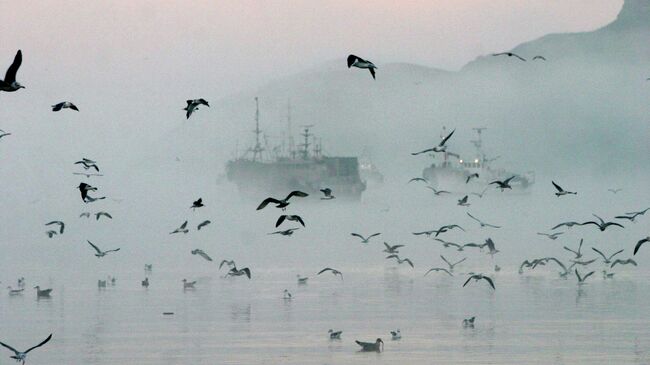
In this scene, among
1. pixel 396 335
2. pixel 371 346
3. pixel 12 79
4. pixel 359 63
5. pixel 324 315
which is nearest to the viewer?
pixel 12 79

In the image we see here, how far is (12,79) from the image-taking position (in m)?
37.2

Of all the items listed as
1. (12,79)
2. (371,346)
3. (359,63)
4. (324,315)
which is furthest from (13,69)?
(324,315)

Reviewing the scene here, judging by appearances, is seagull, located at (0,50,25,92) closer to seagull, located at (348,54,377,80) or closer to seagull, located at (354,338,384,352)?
seagull, located at (348,54,377,80)

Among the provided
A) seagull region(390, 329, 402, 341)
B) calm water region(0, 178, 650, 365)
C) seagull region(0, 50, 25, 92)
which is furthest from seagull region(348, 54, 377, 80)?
seagull region(390, 329, 402, 341)

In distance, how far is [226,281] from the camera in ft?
292

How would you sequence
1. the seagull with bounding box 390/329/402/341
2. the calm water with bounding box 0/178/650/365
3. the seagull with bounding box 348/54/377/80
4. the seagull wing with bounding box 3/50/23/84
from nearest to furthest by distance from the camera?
1. the seagull wing with bounding box 3/50/23/84
2. the seagull with bounding box 348/54/377/80
3. the calm water with bounding box 0/178/650/365
4. the seagull with bounding box 390/329/402/341

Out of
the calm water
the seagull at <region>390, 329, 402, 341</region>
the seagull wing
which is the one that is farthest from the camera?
the seagull at <region>390, 329, 402, 341</region>

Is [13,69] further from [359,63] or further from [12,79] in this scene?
[359,63]

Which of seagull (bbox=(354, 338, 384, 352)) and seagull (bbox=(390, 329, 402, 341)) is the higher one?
seagull (bbox=(390, 329, 402, 341))

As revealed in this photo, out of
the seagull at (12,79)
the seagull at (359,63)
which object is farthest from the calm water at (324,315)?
the seagull at (12,79)

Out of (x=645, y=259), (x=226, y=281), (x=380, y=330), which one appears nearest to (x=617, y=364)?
(x=380, y=330)

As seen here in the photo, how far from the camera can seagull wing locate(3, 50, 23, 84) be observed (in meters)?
35.1

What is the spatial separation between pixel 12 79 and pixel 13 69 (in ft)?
4.13

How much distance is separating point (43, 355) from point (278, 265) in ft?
192
